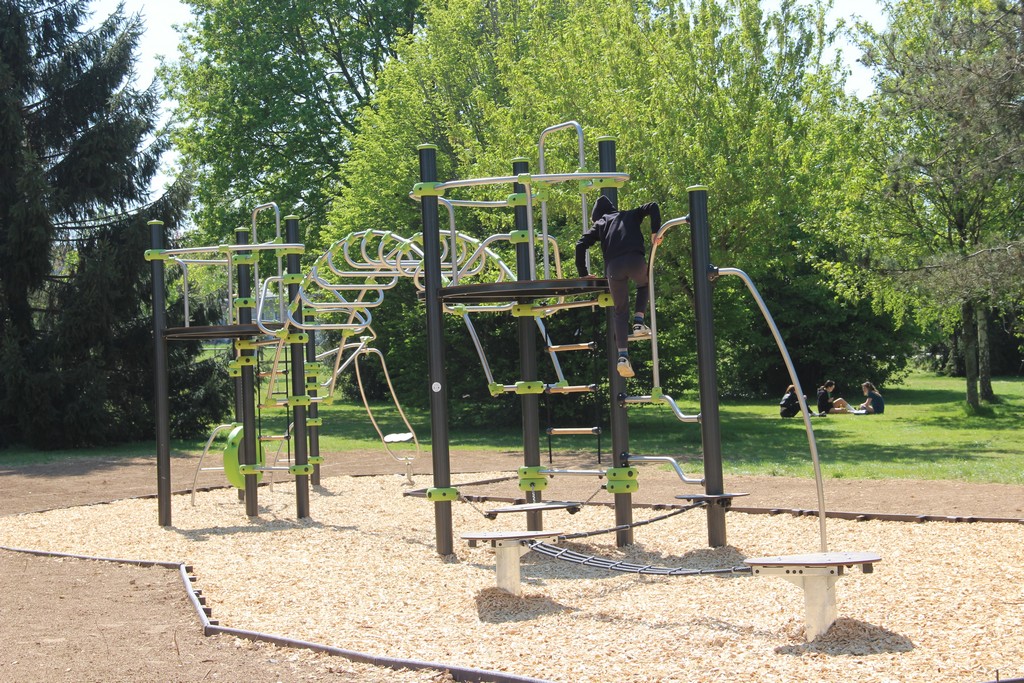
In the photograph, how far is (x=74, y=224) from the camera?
2378cm

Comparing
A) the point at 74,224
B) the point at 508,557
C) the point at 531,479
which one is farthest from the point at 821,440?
the point at 74,224

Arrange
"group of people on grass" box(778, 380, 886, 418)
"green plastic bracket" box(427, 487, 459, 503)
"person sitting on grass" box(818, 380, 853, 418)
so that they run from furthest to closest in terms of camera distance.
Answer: "person sitting on grass" box(818, 380, 853, 418), "group of people on grass" box(778, 380, 886, 418), "green plastic bracket" box(427, 487, 459, 503)

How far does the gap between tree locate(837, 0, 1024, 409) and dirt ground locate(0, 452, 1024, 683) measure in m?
6.78

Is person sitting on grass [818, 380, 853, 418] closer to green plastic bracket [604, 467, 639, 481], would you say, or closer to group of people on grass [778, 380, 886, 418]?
group of people on grass [778, 380, 886, 418]

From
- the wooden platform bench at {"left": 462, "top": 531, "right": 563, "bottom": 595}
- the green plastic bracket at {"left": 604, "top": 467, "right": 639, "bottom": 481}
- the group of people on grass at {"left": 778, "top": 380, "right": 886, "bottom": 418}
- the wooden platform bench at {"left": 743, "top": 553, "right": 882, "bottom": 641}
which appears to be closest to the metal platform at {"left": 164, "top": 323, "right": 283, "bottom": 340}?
the green plastic bracket at {"left": 604, "top": 467, "right": 639, "bottom": 481}

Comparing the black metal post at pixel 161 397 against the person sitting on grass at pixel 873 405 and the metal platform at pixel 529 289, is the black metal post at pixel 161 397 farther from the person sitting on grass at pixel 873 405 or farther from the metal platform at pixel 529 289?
the person sitting on grass at pixel 873 405

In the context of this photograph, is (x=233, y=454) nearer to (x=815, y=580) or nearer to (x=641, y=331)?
(x=641, y=331)

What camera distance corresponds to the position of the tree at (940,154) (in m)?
16.5

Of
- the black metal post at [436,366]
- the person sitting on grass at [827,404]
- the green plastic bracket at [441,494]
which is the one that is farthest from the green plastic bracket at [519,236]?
the person sitting on grass at [827,404]

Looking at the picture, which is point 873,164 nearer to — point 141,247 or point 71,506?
point 141,247

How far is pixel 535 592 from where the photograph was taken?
22.9 feet

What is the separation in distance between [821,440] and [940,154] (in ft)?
18.9

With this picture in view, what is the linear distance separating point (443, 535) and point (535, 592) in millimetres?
1628

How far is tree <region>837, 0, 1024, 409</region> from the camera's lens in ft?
54.1
